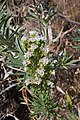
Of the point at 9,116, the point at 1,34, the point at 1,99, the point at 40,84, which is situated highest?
the point at 1,34

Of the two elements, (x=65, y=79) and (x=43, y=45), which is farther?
(x=65, y=79)

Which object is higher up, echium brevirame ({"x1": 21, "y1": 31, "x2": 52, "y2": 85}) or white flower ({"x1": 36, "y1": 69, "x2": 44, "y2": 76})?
echium brevirame ({"x1": 21, "y1": 31, "x2": 52, "y2": 85})

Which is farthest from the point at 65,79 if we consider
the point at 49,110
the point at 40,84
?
the point at 40,84

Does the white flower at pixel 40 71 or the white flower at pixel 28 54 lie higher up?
the white flower at pixel 28 54

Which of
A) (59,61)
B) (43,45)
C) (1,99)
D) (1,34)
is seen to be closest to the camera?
(43,45)

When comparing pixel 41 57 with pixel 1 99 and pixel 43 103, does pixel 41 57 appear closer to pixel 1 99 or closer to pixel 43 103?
Answer: pixel 43 103

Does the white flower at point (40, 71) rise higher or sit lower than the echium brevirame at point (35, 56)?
lower

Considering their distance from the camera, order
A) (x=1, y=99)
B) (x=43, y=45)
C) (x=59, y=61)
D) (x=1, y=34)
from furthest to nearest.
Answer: (x=1, y=99) → (x=1, y=34) → (x=59, y=61) → (x=43, y=45)

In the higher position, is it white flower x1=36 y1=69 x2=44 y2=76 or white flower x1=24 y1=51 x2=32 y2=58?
white flower x1=24 y1=51 x2=32 y2=58
